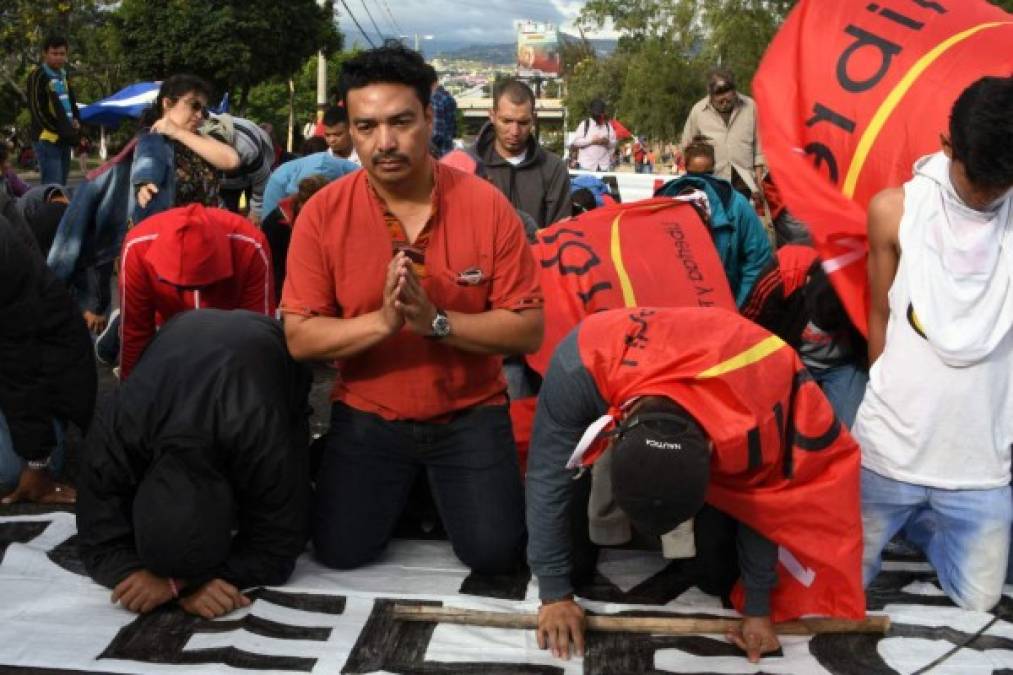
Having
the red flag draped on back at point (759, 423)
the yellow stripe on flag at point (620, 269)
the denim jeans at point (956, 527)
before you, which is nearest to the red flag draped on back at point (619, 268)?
the yellow stripe on flag at point (620, 269)

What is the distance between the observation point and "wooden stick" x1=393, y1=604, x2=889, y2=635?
286cm

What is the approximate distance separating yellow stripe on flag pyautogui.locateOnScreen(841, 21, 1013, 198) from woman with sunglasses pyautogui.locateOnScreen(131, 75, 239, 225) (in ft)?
8.53

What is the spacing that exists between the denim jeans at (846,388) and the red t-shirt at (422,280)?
1109mm

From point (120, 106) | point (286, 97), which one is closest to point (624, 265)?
point (120, 106)

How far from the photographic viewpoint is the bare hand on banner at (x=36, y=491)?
3674 mm

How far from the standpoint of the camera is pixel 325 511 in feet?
11.0

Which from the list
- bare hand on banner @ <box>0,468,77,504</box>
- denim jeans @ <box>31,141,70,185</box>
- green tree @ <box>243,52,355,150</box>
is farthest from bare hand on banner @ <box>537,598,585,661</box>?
green tree @ <box>243,52,355,150</box>

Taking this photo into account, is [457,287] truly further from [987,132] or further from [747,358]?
[987,132]

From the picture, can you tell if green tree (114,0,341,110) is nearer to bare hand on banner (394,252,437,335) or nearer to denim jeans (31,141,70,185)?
denim jeans (31,141,70,185)

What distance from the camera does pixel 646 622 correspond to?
2.87 metres

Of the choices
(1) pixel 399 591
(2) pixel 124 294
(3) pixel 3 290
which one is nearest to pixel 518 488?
(1) pixel 399 591

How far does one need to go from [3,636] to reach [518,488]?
1.46 metres

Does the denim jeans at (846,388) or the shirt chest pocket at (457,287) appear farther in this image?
the denim jeans at (846,388)

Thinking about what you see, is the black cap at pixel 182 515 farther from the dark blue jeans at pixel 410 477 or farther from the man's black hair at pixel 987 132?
the man's black hair at pixel 987 132
